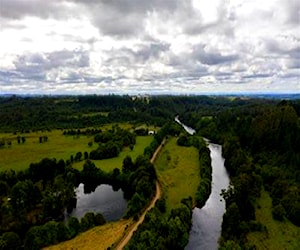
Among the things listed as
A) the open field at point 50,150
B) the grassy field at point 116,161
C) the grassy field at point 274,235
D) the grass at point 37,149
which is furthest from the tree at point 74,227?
the grass at point 37,149

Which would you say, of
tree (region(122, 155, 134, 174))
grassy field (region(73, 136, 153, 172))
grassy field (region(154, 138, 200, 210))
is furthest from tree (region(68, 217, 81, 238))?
grassy field (region(73, 136, 153, 172))

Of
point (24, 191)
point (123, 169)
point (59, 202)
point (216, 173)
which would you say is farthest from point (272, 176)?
point (24, 191)

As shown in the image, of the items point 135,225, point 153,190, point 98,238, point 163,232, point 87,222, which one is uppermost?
Result: point 163,232

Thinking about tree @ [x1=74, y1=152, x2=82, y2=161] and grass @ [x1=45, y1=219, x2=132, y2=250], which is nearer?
grass @ [x1=45, y1=219, x2=132, y2=250]

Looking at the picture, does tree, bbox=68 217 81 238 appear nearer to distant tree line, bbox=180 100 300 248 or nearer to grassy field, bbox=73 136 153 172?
distant tree line, bbox=180 100 300 248

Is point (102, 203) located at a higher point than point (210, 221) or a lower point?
lower

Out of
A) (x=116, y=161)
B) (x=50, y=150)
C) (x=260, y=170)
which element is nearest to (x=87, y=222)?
(x=116, y=161)

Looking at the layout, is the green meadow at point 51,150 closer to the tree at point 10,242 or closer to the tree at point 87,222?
the tree at point 87,222

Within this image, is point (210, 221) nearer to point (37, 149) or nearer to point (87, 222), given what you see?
point (87, 222)

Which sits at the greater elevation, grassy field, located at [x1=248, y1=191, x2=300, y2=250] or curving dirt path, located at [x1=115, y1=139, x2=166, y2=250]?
curving dirt path, located at [x1=115, y1=139, x2=166, y2=250]
